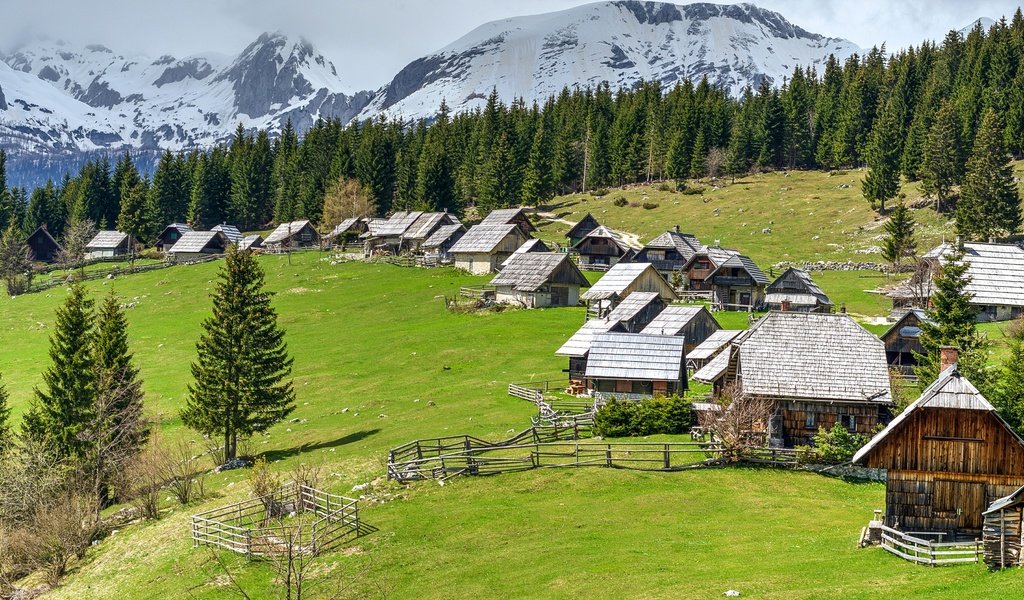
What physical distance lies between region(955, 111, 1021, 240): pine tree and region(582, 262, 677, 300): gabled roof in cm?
3595

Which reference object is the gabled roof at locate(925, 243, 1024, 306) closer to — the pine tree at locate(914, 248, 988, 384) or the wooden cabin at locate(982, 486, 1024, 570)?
the pine tree at locate(914, 248, 988, 384)

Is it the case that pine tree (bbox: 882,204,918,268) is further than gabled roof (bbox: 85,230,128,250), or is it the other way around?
gabled roof (bbox: 85,230,128,250)

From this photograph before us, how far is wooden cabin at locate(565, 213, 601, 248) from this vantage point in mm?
115919

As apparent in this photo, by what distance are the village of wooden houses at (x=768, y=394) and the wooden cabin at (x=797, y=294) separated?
0.12 metres

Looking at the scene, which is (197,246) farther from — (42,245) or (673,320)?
(673,320)

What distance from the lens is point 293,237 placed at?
5305 inches

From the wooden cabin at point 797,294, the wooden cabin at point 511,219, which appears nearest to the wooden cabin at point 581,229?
the wooden cabin at point 511,219

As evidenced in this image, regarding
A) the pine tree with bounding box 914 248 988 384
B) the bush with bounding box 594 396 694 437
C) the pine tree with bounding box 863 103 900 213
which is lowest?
the bush with bounding box 594 396 694 437

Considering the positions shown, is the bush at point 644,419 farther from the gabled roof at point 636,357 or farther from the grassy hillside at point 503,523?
the gabled roof at point 636,357

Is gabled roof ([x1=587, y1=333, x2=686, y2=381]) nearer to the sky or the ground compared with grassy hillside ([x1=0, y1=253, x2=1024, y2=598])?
nearer to the sky

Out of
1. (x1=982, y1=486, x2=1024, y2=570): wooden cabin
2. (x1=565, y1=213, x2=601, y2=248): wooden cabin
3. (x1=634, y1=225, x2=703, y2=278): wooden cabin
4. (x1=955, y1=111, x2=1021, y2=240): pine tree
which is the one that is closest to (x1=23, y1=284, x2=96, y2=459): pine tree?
(x1=982, y1=486, x2=1024, y2=570): wooden cabin

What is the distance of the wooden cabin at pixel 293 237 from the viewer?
433 feet

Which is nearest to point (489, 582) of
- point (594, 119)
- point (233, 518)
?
point (233, 518)

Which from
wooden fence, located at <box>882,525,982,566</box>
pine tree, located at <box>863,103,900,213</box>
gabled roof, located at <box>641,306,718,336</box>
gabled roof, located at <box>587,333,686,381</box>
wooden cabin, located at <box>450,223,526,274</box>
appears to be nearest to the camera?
wooden fence, located at <box>882,525,982,566</box>
